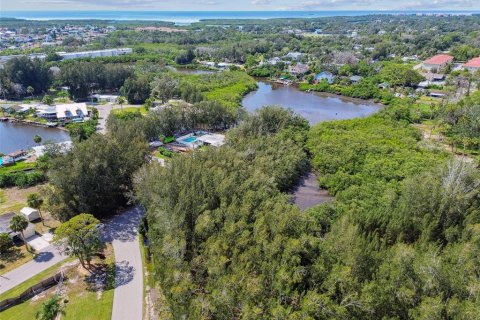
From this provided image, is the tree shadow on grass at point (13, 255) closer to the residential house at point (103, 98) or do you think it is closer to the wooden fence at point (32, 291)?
the wooden fence at point (32, 291)

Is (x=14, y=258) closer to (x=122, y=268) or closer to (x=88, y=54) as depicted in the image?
(x=122, y=268)

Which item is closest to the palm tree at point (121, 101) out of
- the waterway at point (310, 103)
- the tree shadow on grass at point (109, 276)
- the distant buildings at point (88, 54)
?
the waterway at point (310, 103)

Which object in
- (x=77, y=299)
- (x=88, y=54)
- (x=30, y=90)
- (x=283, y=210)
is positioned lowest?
(x=77, y=299)

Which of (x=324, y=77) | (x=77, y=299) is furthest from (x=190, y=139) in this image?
(x=324, y=77)

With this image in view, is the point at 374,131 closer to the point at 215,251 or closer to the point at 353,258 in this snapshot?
the point at 353,258

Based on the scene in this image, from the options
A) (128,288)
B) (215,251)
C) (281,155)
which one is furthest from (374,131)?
(128,288)

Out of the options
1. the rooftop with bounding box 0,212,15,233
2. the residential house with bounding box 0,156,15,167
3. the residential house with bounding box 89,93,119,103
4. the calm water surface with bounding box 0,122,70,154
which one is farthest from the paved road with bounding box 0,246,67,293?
the residential house with bounding box 89,93,119,103

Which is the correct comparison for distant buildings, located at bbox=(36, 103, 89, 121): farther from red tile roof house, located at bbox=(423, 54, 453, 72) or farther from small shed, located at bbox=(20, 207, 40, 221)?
red tile roof house, located at bbox=(423, 54, 453, 72)
